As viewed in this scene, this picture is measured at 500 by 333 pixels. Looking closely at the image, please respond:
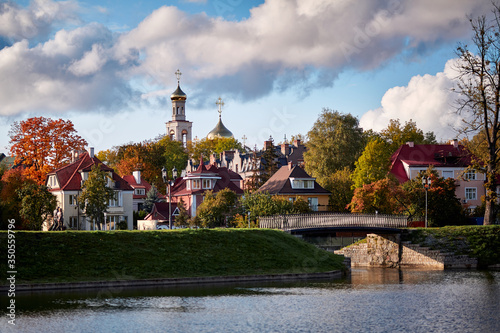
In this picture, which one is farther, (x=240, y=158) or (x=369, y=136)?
(x=240, y=158)

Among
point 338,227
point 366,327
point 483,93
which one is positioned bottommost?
point 366,327

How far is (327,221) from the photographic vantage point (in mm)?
66438

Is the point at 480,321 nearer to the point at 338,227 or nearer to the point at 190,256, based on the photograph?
the point at 190,256

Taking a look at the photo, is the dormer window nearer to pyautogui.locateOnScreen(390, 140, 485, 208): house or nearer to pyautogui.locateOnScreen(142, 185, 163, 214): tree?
pyautogui.locateOnScreen(390, 140, 485, 208): house

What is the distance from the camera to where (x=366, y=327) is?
3167cm

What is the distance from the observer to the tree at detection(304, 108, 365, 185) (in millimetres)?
103125

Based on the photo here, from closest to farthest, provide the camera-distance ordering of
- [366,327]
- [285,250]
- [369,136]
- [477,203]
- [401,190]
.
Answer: [366,327] → [285,250] → [401,190] → [477,203] → [369,136]

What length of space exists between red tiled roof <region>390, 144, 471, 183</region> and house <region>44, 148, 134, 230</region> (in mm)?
37265

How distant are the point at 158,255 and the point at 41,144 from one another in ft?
148

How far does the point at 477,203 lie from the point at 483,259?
121 feet

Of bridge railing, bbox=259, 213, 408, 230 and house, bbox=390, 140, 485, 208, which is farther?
house, bbox=390, 140, 485, 208

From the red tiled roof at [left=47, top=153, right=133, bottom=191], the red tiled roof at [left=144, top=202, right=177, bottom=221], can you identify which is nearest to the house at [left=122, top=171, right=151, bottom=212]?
the red tiled roof at [left=144, top=202, right=177, bottom=221]

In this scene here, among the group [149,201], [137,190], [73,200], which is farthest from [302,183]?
[137,190]

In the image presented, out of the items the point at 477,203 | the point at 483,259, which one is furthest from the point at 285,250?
the point at 477,203
